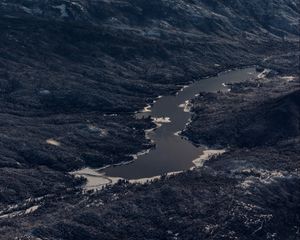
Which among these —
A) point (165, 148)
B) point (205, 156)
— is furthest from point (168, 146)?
point (205, 156)

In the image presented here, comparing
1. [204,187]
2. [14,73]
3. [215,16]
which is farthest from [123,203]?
[215,16]

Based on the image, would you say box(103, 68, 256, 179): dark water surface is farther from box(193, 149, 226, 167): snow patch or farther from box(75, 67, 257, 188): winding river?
box(193, 149, 226, 167): snow patch

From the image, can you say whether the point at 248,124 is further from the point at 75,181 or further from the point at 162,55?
the point at 162,55

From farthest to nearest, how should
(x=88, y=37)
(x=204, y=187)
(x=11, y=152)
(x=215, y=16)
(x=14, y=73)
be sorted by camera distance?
1. (x=215, y=16)
2. (x=88, y=37)
3. (x=14, y=73)
4. (x=11, y=152)
5. (x=204, y=187)

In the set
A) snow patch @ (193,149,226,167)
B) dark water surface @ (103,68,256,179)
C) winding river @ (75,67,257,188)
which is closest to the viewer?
winding river @ (75,67,257,188)

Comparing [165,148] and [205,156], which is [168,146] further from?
[205,156]

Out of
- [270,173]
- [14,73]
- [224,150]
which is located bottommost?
[14,73]

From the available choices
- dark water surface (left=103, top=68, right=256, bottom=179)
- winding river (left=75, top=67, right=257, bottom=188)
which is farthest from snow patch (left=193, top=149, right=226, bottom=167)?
dark water surface (left=103, top=68, right=256, bottom=179)
